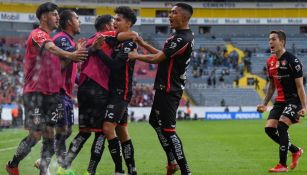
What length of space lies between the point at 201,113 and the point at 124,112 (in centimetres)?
3417

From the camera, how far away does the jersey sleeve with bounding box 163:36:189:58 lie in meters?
8.50

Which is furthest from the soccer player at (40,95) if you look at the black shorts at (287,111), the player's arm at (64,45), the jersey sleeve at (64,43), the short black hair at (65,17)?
the black shorts at (287,111)

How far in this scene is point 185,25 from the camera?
878cm

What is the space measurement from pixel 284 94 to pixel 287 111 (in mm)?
335

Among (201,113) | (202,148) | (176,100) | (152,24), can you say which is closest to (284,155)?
(176,100)

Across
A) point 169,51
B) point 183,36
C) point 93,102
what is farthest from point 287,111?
point 93,102

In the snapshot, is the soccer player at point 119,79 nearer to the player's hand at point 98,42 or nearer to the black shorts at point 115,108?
the black shorts at point 115,108

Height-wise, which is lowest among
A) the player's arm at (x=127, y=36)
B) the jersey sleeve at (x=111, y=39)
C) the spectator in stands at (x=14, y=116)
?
the spectator in stands at (x=14, y=116)

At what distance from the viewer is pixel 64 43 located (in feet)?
28.8

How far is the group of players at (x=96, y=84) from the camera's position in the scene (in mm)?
8367

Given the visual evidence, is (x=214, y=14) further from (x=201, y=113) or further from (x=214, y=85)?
(x=201, y=113)

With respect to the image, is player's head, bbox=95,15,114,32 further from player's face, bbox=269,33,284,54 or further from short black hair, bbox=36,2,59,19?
player's face, bbox=269,33,284,54

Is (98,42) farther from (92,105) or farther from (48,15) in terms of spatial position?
(92,105)

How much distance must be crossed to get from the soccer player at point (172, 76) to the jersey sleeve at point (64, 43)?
93cm
